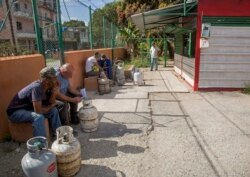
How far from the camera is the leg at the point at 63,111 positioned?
15.5 feet

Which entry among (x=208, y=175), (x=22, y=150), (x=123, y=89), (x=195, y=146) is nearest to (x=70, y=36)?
(x=123, y=89)

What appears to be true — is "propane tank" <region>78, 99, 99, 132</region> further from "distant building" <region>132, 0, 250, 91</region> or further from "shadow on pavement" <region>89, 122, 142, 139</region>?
"distant building" <region>132, 0, 250, 91</region>

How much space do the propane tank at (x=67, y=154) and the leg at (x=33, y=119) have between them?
60 cm

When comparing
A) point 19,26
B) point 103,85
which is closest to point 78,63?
point 103,85

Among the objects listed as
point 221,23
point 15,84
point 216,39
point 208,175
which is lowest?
point 208,175

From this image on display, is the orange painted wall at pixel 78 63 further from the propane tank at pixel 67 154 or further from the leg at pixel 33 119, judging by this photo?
the propane tank at pixel 67 154

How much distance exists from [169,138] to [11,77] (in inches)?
129

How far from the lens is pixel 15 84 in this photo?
4.57m

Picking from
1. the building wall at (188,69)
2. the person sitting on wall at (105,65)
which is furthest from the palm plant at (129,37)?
the person sitting on wall at (105,65)

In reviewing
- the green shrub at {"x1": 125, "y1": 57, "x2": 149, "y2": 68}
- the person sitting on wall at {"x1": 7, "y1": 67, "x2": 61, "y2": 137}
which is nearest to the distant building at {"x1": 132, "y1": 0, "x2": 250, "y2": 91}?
the person sitting on wall at {"x1": 7, "y1": 67, "x2": 61, "y2": 137}

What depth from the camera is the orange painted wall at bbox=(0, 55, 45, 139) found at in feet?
14.1

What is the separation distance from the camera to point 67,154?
3230 mm

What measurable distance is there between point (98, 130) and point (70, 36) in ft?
22.6

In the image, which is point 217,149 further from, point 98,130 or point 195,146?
point 98,130
